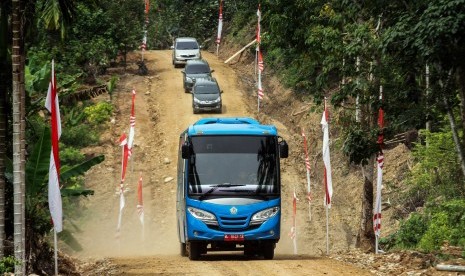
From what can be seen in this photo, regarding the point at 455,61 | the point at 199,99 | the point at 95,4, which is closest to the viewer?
the point at 455,61

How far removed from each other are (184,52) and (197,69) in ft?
25.3

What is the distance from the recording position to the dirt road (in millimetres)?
19844

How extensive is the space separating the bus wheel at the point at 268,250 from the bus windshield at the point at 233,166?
55.6 inches

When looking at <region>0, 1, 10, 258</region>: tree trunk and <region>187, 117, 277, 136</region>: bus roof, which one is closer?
<region>0, 1, 10, 258</region>: tree trunk

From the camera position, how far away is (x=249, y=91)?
5700 centimetres

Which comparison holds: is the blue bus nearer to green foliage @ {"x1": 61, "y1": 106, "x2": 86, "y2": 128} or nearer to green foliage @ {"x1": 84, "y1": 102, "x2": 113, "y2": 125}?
green foliage @ {"x1": 61, "y1": 106, "x2": 86, "y2": 128}

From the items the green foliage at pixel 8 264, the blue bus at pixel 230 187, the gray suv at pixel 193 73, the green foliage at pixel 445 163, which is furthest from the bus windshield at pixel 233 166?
the gray suv at pixel 193 73

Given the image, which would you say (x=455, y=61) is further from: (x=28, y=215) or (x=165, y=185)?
(x=165, y=185)

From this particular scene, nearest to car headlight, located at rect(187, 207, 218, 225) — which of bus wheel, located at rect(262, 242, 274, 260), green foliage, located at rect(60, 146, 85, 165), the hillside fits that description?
the hillside

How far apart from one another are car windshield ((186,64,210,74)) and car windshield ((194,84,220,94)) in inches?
197

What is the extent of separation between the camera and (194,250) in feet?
73.8

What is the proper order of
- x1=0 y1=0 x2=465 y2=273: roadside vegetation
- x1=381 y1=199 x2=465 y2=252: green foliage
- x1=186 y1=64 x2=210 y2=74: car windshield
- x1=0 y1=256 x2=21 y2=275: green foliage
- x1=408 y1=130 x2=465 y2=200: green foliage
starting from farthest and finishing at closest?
1. x1=186 y1=64 x2=210 y2=74: car windshield
2. x1=408 y1=130 x2=465 y2=200: green foliage
3. x1=381 y1=199 x2=465 y2=252: green foliage
4. x1=0 y1=0 x2=465 y2=273: roadside vegetation
5. x1=0 y1=256 x2=21 y2=275: green foliage

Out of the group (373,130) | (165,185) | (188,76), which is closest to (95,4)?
(373,130)

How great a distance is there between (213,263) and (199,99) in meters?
29.9
